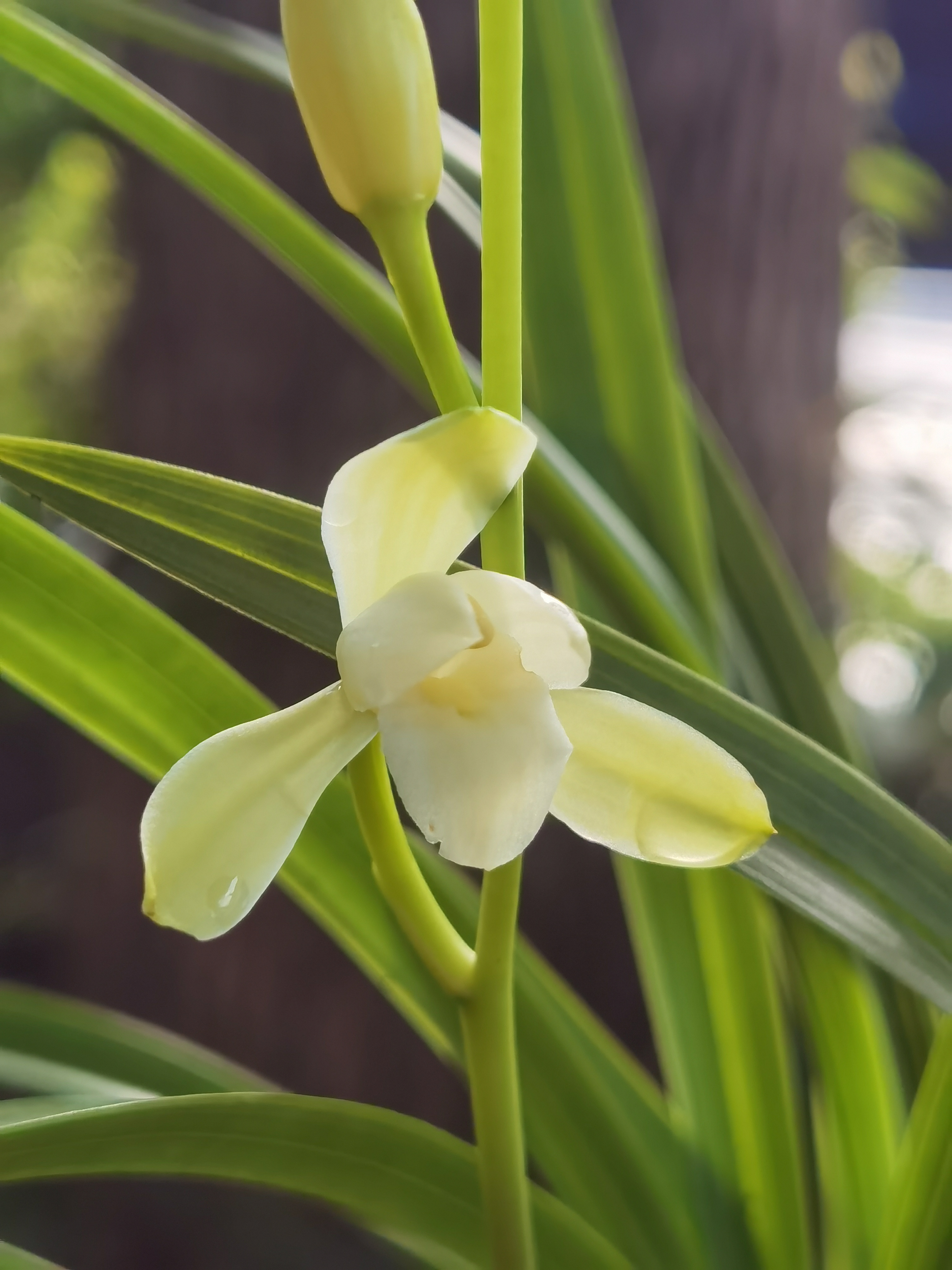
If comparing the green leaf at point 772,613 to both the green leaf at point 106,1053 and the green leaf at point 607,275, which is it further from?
the green leaf at point 106,1053

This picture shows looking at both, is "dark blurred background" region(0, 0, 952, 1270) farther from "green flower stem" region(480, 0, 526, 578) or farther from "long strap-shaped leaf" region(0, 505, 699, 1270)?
"green flower stem" region(480, 0, 526, 578)

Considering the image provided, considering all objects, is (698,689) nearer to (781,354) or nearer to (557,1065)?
(557,1065)

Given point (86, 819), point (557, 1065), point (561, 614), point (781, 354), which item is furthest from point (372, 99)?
point (86, 819)

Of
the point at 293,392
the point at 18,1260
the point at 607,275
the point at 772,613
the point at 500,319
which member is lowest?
the point at 18,1260

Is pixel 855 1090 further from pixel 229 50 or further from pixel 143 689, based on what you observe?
pixel 229 50

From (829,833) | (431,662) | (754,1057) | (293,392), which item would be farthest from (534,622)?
(293,392)
